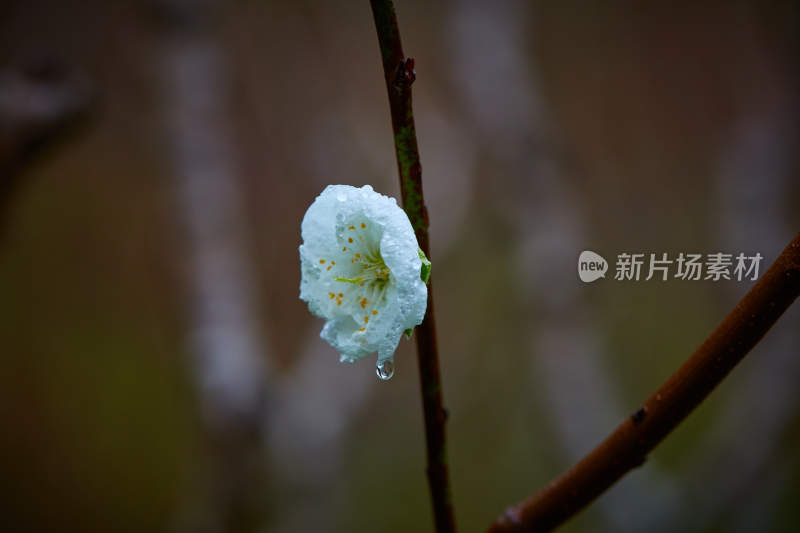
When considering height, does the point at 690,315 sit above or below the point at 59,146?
below

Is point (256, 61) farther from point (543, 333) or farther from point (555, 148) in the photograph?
point (543, 333)

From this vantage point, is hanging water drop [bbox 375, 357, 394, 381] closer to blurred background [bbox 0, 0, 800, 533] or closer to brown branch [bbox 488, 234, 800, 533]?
brown branch [bbox 488, 234, 800, 533]

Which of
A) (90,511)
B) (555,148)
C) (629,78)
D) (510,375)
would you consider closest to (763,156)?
(555,148)

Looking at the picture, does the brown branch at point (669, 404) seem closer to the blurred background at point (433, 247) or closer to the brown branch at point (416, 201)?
the brown branch at point (416, 201)

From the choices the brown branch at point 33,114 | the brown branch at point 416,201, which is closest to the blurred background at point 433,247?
the brown branch at point 33,114

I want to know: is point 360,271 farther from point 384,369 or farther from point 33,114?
point 33,114

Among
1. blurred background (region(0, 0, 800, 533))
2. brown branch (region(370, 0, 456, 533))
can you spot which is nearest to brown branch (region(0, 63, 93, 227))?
blurred background (region(0, 0, 800, 533))
